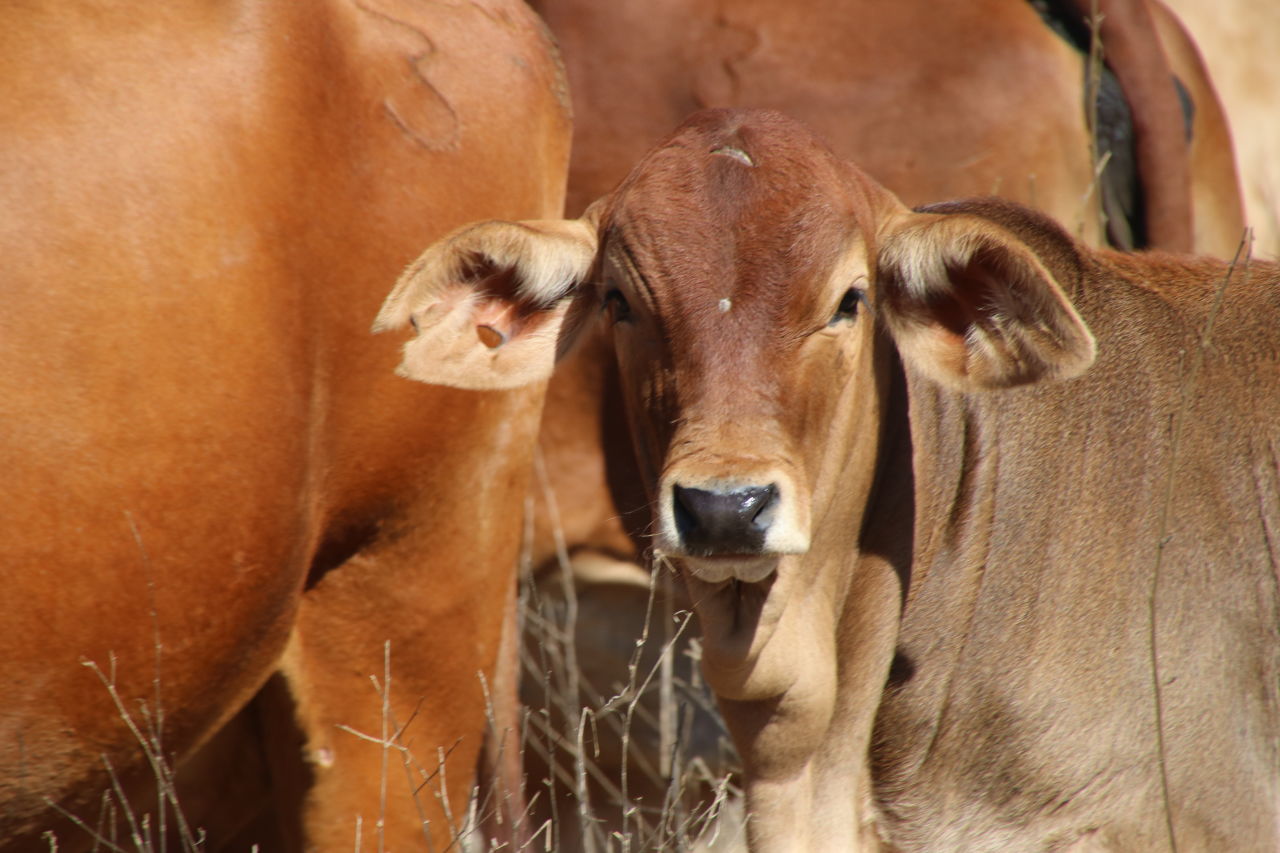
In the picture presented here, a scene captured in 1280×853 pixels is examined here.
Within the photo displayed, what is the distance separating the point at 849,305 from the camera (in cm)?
281

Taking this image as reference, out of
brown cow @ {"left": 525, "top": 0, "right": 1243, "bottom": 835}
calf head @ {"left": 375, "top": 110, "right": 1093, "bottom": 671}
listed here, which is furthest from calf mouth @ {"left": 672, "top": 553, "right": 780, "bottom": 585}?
brown cow @ {"left": 525, "top": 0, "right": 1243, "bottom": 835}

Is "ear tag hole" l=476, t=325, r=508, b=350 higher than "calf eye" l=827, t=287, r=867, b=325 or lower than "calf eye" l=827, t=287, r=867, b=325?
lower

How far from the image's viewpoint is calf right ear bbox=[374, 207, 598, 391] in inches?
113

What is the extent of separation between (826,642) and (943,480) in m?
0.43

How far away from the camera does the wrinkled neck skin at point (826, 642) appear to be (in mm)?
2883

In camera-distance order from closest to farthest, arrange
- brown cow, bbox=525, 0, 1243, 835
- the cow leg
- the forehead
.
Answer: the forehead, the cow leg, brown cow, bbox=525, 0, 1243, 835

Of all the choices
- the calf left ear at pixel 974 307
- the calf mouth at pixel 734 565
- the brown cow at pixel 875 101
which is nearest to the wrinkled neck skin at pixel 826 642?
the calf left ear at pixel 974 307

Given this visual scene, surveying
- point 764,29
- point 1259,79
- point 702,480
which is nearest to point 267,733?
point 702,480

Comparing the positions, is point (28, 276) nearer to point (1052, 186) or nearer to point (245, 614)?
point (245, 614)

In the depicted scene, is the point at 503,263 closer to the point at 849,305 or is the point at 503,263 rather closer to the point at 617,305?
the point at 617,305

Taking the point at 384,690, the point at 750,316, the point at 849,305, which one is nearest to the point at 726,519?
the point at 750,316

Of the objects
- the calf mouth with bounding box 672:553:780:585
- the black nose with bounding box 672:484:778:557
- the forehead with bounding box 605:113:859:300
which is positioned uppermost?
the forehead with bounding box 605:113:859:300

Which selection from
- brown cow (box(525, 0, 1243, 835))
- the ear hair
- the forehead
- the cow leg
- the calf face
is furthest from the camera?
brown cow (box(525, 0, 1243, 835))

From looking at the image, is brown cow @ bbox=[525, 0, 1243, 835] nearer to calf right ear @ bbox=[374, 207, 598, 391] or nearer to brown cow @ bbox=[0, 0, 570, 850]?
brown cow @ bbox=[0, 0, 570, 850]
